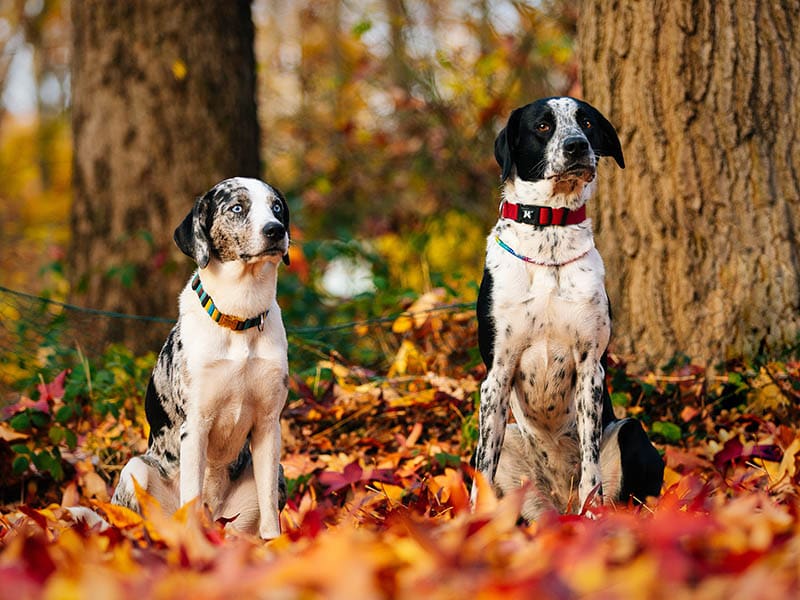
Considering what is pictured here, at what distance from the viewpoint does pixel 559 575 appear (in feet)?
5.95

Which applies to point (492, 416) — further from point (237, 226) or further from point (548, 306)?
point (237, 226)

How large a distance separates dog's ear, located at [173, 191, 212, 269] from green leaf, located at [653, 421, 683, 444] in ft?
7.95

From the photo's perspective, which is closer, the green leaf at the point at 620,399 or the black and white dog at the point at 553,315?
the black and white dog at the point at 553,315

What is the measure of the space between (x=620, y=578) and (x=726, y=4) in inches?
170


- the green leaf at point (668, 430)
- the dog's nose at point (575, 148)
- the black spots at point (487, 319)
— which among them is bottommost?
the green leaf at point (668, 430)

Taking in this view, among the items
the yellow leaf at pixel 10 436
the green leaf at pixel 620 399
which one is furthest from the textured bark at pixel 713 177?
the yellow leaf at pixel 10 436

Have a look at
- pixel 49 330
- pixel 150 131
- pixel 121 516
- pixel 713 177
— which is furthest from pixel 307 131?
pixel 121 516

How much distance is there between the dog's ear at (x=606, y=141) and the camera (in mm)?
4289

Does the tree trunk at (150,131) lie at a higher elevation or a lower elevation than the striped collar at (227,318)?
higher

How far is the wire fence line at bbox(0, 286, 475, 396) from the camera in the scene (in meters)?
5.78

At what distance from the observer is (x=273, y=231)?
378 cm

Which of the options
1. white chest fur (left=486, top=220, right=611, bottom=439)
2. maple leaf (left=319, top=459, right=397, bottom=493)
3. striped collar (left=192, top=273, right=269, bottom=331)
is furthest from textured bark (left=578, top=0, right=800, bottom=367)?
striped collar (left=192, top=273, right=269, bottom=331)

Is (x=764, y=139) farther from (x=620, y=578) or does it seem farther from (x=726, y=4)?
(x=620, y=578)

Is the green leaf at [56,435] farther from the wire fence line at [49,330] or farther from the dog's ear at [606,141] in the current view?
the dog's ear at [606,141]
